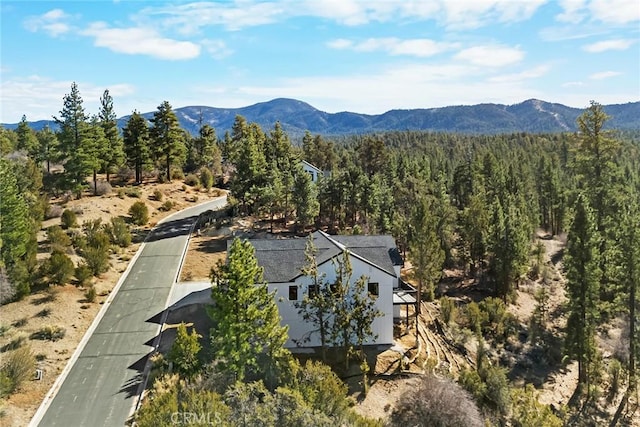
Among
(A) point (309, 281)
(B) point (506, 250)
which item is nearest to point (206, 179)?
(B) point (506, 250)

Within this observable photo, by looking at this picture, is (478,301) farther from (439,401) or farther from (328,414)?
(328,414)

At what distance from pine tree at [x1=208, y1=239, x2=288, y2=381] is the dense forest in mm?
303

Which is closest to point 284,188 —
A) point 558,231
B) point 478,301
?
point 478,301

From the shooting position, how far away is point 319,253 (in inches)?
1101

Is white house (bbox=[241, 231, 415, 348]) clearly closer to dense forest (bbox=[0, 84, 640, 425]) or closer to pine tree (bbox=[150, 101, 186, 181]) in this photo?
dense forest (bbox=[0, 84, 640, 425])

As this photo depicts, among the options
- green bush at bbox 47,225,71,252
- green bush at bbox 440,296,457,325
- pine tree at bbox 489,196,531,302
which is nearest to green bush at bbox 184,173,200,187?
green bush at bbox 47,225,71,252

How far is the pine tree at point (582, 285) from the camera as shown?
29.5 metres

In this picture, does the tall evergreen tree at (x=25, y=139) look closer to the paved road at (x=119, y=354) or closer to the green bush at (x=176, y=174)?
the green bush at (x=176, y=174)

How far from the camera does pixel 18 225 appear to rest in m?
29.6

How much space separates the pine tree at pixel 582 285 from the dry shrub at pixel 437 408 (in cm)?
1163

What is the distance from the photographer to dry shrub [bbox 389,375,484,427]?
68.5 feet

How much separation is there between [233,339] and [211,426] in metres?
7.25

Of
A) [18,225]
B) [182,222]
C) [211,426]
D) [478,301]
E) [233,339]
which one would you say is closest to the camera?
[211,426]

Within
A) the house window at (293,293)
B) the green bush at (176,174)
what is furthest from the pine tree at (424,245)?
the green bush at (176,174)
